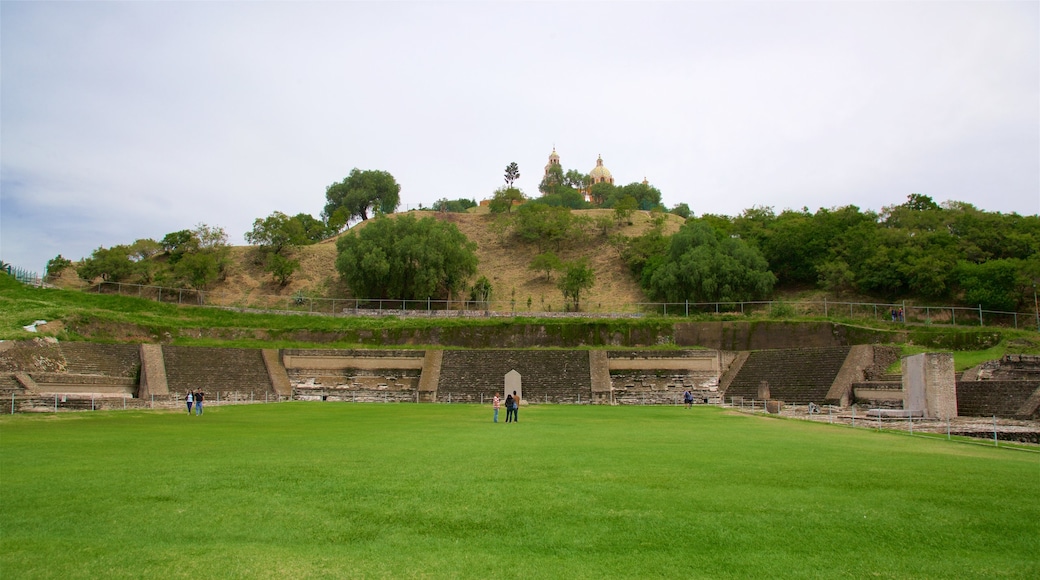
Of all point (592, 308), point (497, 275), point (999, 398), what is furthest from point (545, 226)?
point (999, 398)

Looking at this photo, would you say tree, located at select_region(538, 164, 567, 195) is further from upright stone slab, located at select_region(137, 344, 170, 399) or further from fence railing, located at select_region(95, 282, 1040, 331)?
upright stone slab, located at select_region(137, 344, 170, 399)

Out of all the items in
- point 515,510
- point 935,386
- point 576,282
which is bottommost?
point 515,510

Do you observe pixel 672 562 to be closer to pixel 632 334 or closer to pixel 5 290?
pixel 632 334

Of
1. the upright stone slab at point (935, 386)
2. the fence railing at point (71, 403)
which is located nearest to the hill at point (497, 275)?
the fence railing at point (71, 403)

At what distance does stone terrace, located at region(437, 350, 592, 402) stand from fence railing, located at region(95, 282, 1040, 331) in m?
12.8

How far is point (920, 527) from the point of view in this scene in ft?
25.1

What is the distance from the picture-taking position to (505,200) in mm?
90188

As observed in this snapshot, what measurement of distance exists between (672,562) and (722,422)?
17616 mm

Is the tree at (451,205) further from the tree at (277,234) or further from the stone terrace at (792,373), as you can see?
the stone terrace at (792,373)

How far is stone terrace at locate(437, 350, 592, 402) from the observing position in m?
38.0

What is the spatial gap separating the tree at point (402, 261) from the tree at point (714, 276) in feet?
54.6

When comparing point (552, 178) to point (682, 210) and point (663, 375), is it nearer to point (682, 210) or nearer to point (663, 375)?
point (682, 210)

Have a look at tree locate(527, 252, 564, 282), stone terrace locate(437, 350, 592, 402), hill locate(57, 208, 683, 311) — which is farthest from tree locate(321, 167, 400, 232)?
stone terrace locate(437, 350, 592, 402)

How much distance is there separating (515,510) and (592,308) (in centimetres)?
5280
